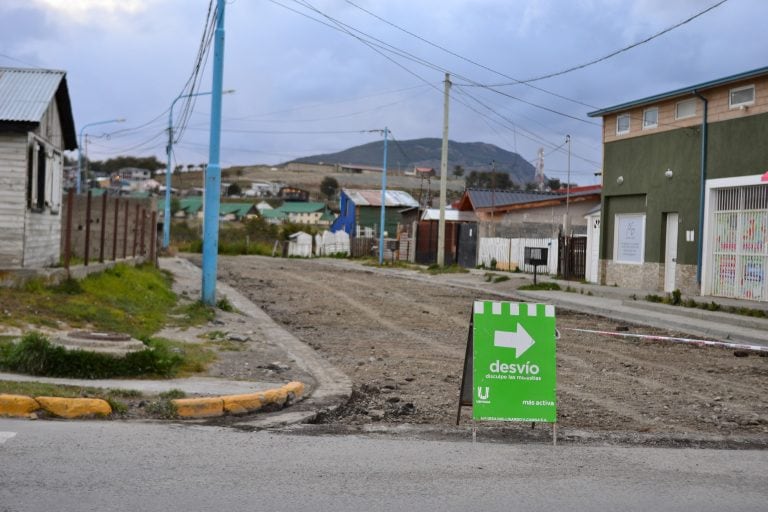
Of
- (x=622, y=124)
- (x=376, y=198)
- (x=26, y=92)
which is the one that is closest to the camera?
(x=26, y=92)

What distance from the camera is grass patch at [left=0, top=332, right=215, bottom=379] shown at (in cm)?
994

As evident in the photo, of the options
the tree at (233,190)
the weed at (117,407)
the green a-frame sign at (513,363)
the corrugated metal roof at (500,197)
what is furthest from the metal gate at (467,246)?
the tree at (233,190)

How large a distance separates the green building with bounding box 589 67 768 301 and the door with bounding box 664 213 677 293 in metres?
0.03

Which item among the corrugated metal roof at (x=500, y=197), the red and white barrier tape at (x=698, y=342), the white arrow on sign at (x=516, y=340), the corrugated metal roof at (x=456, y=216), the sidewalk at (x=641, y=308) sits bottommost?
the red and white barrier tape at (x=698, y=342)

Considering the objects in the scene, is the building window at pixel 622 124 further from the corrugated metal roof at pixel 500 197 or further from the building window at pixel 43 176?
the corrugated metal roof at pixel 500 197

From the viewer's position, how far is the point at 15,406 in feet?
26.3

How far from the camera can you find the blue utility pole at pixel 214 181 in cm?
1841

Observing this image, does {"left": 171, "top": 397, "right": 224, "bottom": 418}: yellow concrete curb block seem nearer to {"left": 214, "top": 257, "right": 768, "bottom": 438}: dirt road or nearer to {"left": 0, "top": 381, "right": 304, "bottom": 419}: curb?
{"left": 0, "top": 381, "right": 304, "bottom": 419}: curb

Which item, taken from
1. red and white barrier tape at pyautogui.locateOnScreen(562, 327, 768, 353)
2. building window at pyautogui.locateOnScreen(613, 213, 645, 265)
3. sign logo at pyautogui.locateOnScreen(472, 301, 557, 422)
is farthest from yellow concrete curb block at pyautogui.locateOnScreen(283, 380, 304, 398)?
building window at pyautogui.locateOnScreen(613, 213, 645, 265)

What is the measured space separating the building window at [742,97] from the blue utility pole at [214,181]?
46.6ft

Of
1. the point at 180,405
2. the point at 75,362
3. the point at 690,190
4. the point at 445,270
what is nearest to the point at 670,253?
the point at 690,190

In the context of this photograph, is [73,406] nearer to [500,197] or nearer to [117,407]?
[117,407]

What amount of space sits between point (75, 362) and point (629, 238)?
915 inches

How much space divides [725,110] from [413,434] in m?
19.8
